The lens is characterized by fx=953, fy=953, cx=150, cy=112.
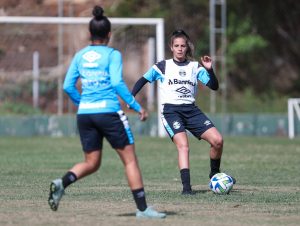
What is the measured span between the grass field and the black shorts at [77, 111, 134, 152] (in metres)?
0.73

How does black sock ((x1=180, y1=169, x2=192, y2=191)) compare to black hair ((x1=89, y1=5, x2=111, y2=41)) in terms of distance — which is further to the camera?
black sock ((x1=180, y1=169, x2=192, y2=191))

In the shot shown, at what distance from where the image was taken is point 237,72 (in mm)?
40594

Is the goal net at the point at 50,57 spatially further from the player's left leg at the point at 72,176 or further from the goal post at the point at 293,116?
the player's left leg at the point at 72,176

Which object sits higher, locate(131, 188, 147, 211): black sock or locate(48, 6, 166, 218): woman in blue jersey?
locate(48, 6, 166, 218): woman in blue jersey

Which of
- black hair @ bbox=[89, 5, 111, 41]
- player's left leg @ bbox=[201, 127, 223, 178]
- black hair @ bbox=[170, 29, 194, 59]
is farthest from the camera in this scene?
player's left leg @ bbox=[201, 127, 223, 178]

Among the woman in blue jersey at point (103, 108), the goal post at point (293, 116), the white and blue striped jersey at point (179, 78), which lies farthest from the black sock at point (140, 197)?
the goal post at point (293, 116)

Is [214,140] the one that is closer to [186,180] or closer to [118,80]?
[186,180]

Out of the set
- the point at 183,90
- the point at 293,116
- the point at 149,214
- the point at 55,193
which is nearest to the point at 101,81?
the point at 55,193

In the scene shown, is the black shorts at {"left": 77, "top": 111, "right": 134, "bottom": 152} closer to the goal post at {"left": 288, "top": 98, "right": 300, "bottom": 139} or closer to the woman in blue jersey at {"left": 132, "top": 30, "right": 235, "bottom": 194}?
the woman in blue jersey at {"left": 132, "top": 30, "right": 235, "bottom": 194}

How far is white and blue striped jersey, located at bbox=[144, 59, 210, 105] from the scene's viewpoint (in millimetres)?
11906

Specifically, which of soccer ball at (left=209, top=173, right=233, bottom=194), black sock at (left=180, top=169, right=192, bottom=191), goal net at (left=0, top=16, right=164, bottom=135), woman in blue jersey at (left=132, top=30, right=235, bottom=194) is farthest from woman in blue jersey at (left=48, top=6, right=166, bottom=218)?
goal net at (left=0, top=16, right=164, bottom=135)

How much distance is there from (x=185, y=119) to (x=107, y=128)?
3.30m

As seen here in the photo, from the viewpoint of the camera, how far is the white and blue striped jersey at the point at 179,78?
469 inches

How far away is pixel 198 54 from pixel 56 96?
8.32 m
